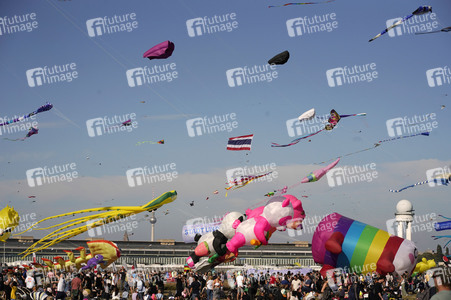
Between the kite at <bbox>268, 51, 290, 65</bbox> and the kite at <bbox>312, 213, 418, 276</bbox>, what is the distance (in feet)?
25.9

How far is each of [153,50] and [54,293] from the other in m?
11.6

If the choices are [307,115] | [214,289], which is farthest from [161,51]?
[214,289]

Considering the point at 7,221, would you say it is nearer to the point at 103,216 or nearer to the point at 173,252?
the point at 103,216

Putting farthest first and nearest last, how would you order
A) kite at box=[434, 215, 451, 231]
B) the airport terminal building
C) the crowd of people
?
the airport terminal building, kite at box=[434, 215, 451, 231], the crowd of people

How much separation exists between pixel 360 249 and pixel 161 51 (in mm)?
12630

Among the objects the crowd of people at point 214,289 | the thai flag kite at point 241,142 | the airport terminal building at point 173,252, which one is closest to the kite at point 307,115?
the thai flag kite at point 241,142

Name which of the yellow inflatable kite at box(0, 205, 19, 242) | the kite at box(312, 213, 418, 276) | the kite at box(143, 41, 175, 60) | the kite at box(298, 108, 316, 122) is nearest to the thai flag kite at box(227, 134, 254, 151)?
the kite at box(298, 108, 316, 122)

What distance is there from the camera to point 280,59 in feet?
89.7

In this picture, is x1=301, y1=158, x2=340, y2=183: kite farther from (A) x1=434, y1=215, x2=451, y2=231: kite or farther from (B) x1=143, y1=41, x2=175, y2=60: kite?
(A) x1=434, y1=215, x2=451, y2=231: kite

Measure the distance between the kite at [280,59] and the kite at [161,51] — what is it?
15.4 feet

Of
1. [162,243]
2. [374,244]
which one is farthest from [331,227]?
[162,243]

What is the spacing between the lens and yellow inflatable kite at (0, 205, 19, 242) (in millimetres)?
30641

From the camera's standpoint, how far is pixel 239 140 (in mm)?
33062

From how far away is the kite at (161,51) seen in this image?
26578 millimetres
